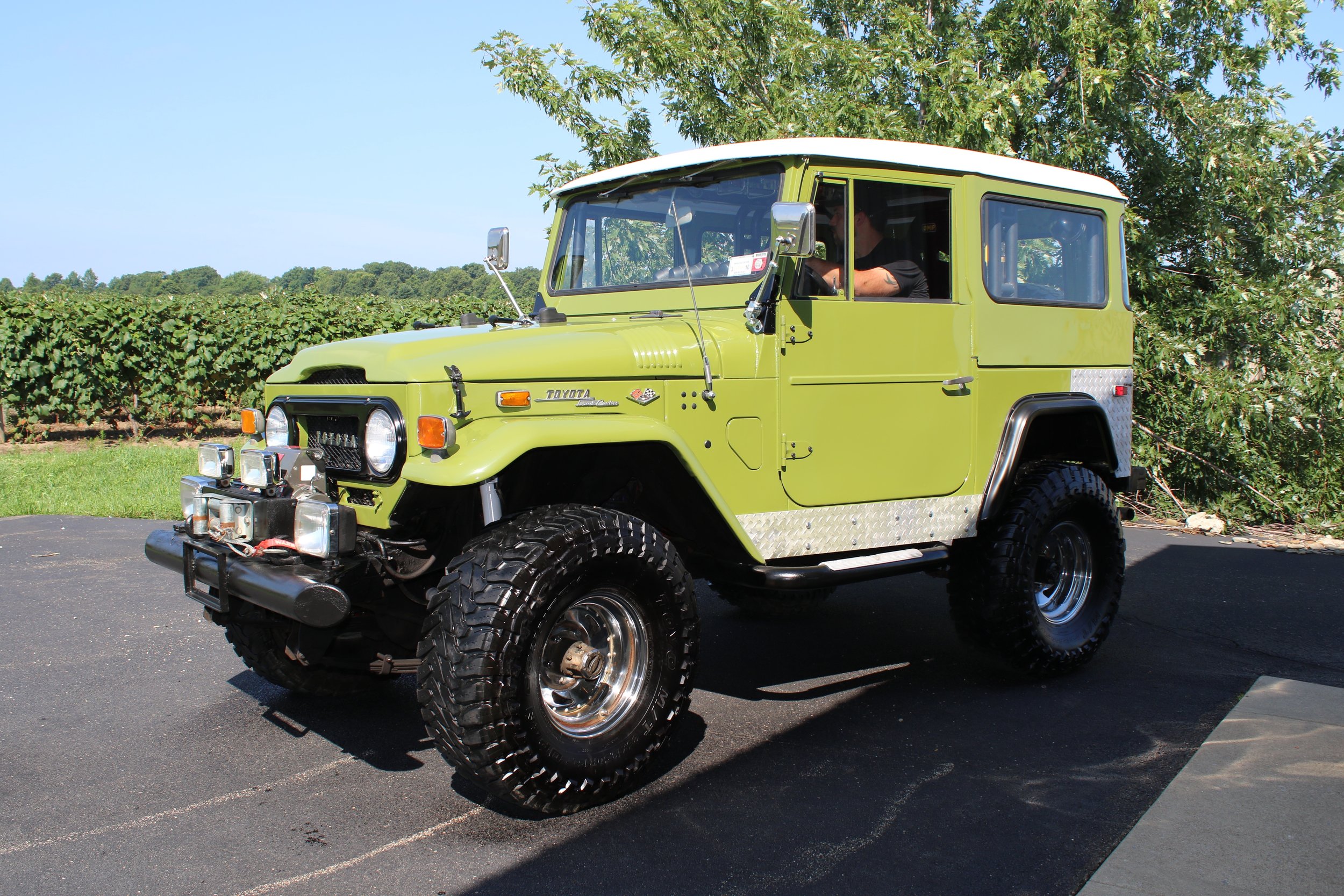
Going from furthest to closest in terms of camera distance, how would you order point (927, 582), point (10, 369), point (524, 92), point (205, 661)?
point (10, 369) < point (524, 92) < point (927, 582) < point (205, 661)

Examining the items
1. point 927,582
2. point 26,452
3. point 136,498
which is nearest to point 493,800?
point 927,582

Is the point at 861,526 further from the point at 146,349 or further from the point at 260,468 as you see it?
the point at 146,349

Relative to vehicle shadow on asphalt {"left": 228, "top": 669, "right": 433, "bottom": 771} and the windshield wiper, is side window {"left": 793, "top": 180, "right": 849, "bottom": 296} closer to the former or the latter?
the windshield wiper

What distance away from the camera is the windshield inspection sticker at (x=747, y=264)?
4.16 m

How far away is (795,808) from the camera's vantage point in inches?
139

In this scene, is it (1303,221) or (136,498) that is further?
(136,498)

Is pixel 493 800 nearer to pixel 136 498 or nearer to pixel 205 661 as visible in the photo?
pixel 205 661

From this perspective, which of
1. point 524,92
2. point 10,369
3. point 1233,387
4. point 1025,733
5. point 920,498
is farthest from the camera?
point 10,369

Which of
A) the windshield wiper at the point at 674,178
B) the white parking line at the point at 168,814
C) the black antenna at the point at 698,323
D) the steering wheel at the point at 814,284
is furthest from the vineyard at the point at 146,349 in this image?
the steering wheel at the point at 814,284

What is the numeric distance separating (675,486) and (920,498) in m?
1.34

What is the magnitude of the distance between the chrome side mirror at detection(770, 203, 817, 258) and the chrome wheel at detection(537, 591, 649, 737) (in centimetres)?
145

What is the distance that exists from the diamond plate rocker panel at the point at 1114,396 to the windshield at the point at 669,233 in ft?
6.95

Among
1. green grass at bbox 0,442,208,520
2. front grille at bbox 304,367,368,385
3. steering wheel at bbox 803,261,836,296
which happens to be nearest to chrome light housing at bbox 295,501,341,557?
front grille at bbox 304,367,368,385

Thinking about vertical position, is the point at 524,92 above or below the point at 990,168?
above
